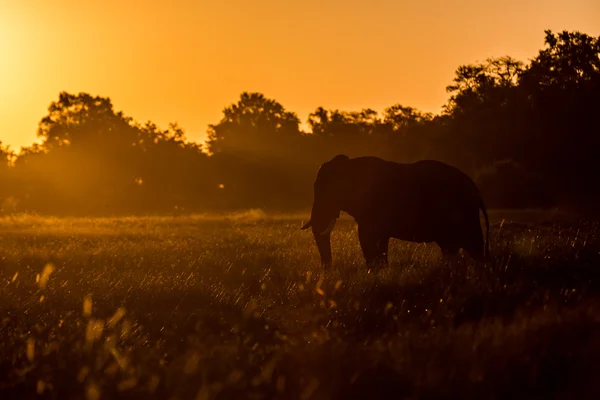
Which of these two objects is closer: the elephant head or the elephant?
the elephant

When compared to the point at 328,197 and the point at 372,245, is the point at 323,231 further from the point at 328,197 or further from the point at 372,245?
the point at 372,245

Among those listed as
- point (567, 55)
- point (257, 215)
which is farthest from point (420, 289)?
point (567, 55)

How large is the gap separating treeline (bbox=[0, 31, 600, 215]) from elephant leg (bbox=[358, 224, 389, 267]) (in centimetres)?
2517

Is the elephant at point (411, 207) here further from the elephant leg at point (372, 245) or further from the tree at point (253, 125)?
the tree at point (253, 125)

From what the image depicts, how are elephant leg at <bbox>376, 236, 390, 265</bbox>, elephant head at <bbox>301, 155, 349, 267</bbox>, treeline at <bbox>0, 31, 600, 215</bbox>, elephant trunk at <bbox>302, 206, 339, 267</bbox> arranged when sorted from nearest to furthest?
elephant leg at <bbox>376, 236, 390, 265</bbox> → elephant trunk at <bbox>302, 206, 339, 267</bbox> → elephant head at <bbox>301, 155, 349, 267</bbox> → treeline at <bbox>0, 31, 600, 215</bbox>

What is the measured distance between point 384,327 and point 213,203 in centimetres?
5982

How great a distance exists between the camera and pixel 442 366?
5.66 m

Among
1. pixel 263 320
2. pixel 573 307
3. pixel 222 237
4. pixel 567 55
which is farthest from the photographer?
pixel 567 55

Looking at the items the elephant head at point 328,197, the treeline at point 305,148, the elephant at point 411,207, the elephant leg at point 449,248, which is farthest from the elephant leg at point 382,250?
the treeline at point 305,148

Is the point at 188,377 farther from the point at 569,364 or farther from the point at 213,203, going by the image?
the point at 213,203

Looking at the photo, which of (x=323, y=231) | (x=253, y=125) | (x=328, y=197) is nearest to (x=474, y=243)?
(x=323, y=231)

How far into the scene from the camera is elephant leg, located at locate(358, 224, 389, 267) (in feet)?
40.8

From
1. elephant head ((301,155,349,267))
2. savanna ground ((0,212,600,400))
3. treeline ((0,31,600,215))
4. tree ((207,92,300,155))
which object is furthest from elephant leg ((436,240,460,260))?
tree ((207,92,300,155))

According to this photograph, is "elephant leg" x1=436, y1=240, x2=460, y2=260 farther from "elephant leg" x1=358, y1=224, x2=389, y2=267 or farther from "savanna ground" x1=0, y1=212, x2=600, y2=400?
"elephant leg" x1=358, y1=224, x2=389, y2=267
